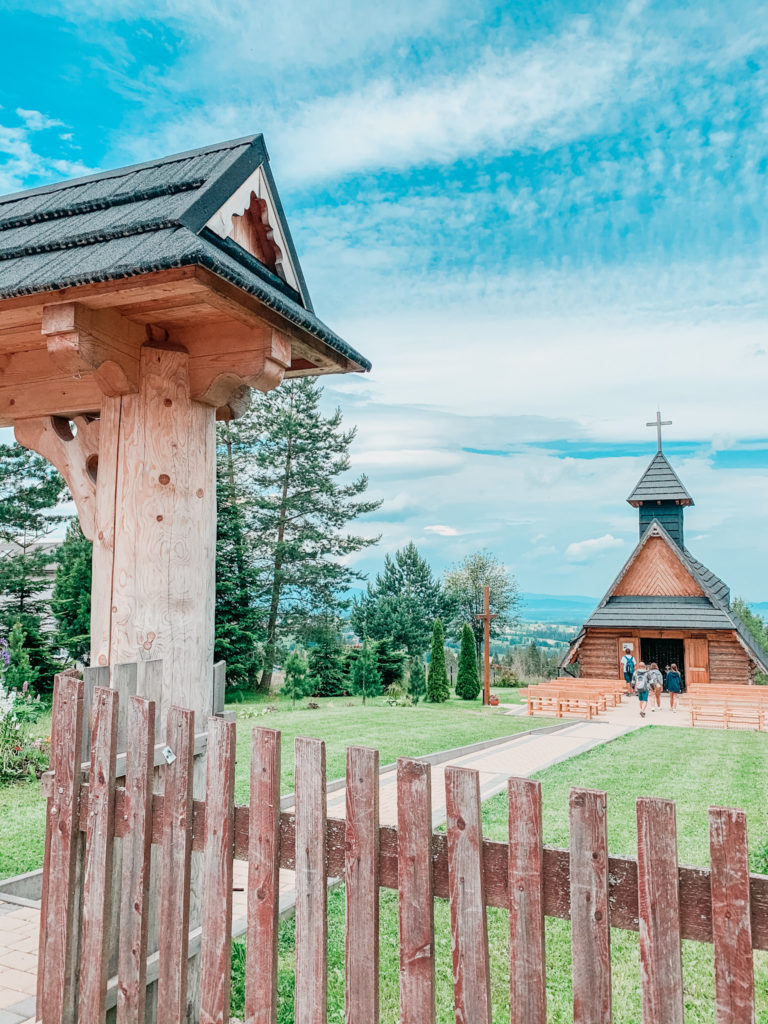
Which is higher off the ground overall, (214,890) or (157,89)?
(157,89)

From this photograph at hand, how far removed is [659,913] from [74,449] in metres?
3.33

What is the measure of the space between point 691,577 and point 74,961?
2578 cm

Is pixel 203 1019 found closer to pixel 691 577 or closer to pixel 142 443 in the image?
pixel 142 443

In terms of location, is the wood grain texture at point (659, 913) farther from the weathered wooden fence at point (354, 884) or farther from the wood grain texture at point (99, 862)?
the wood grain texture at point (99, 862)

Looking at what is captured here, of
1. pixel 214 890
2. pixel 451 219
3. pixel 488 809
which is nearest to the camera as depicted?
pixel 214 890

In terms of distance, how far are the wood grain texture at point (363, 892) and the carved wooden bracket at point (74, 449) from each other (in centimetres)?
199

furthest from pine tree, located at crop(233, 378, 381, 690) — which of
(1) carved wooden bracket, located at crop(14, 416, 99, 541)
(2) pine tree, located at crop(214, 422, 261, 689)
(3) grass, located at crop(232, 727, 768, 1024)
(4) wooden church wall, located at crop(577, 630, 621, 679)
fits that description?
(1) carved wooden bracket, located at crop(14, 416, 99, 541)

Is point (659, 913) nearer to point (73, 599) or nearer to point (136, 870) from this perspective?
point (136, 870)

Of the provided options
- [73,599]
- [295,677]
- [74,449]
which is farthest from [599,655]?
[74,449]

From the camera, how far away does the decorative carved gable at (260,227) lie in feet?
10.8

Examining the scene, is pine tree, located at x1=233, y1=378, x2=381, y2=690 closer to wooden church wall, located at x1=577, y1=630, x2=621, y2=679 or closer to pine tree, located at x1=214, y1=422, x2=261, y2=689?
pine tree, located at x1=214, y1=422, x2=261, y2=689

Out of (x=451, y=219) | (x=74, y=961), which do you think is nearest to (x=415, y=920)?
(x=74, y=961)

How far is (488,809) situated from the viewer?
301 inches

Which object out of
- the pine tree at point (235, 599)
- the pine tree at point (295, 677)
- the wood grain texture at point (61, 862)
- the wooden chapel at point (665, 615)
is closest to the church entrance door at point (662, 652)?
the wooden chapel at point (665, 615)
